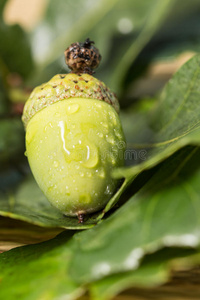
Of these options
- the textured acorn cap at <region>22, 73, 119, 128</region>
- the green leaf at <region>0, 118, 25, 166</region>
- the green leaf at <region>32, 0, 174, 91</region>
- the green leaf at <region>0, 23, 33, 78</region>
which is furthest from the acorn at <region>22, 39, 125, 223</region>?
the green leaf at <region>0, 23, 33, 78</region>

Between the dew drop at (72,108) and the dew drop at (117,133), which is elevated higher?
the dew drop at (72,108)

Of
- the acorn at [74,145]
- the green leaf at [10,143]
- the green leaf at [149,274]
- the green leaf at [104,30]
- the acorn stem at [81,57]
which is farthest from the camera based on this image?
the green leaf at [104,30]

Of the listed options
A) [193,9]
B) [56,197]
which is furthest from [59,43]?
[56,197]

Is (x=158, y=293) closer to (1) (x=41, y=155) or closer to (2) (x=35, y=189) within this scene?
(1) (x=41, y=155)

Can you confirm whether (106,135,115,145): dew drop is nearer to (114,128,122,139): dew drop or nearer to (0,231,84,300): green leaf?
(114,128,122,139): dew drop

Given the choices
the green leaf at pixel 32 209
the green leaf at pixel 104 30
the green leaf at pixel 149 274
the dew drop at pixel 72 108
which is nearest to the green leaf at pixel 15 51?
the green leaf at pixel 104 30

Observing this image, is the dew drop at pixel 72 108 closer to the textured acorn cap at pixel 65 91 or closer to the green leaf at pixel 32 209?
the textured acorn cap at pixel 65 91
